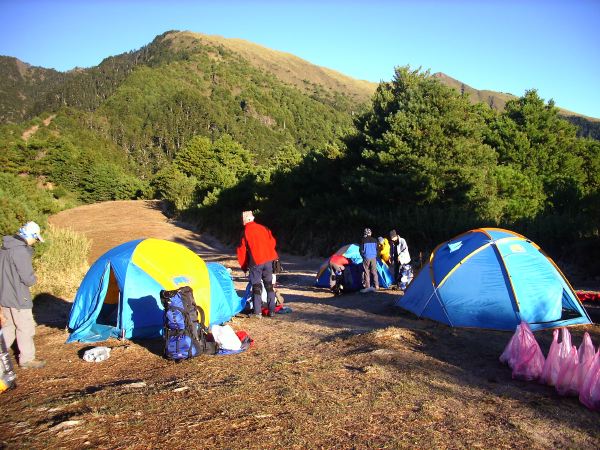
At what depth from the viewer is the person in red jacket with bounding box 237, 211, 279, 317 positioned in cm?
873

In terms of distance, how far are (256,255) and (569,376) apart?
207 inches

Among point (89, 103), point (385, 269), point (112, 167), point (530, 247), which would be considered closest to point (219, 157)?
point (112, 167)

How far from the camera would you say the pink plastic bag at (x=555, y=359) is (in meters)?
5.11

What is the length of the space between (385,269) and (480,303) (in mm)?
4856

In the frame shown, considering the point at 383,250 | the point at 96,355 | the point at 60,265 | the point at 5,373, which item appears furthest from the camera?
the point at 383,250

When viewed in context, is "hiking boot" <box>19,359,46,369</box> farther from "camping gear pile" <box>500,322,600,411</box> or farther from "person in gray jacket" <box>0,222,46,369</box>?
"camping gear pile" <box>500,322,600,411</box>

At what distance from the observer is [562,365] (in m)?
5.09

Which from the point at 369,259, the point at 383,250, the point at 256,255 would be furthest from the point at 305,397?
the point at 383,250

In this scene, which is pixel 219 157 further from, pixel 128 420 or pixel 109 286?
pixel 128 420

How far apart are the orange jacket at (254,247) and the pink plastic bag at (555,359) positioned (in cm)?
479

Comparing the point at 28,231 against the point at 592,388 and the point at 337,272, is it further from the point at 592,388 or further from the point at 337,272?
the point at 337,272

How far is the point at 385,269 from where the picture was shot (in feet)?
42.0

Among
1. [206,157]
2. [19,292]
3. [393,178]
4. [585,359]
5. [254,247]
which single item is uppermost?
[206,157]

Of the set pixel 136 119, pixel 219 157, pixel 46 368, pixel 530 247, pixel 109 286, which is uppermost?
pixel 136 119
